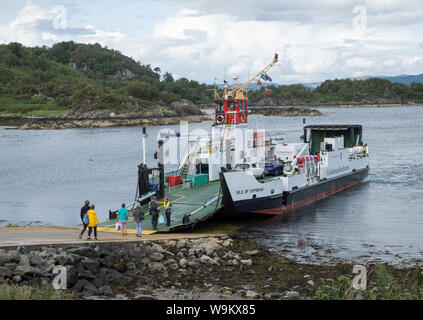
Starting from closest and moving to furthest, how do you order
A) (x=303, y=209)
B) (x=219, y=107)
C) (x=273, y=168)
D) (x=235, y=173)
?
(x=235, y=173) < (x=303, y=209) < (x=273, y=168) < (x=219, y=107)

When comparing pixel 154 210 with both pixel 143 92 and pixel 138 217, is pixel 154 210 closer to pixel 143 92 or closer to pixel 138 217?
pixel 138 217

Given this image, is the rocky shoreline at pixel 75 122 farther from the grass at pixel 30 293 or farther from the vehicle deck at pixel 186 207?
the grass at pixel 30 293

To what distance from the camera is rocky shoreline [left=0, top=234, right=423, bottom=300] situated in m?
15.2

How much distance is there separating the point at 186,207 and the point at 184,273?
7.96 meters

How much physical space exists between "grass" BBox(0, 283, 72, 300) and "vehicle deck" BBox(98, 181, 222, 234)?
7.99 metres

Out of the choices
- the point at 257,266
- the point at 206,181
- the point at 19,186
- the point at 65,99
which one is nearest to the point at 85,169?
the point at 19,186

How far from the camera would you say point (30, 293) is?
42.5ft

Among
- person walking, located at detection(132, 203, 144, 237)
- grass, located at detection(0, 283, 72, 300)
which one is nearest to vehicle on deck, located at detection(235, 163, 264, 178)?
person walking, located at detection(132, 203, 144, 237)

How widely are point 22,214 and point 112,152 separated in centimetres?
4111

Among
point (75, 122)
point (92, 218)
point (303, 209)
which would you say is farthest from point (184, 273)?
point (75, 122)

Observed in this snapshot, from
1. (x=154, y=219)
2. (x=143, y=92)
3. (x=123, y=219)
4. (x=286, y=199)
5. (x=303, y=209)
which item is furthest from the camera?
(x=143, y=92)

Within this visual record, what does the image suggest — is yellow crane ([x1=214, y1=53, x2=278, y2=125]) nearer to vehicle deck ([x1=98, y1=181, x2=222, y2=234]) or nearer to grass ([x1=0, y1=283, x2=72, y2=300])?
vehicle deck ([x1=98, y1=181, x2=222, y2=234])

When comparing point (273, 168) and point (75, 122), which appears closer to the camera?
point (273, 168)

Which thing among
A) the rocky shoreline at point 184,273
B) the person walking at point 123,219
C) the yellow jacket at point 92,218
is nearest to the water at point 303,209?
the rocky shoreline at point 184,273
